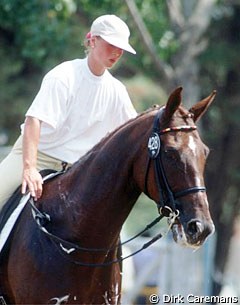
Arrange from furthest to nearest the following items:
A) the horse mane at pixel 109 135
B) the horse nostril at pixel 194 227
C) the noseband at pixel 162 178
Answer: the horse mane at pixel 109 135, the noseband at pixel 162 178, the horse nostril at pixel 194 227

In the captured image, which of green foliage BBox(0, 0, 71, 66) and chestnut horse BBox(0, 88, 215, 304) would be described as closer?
chestnut horse BBox(0, 88, 215, 304)

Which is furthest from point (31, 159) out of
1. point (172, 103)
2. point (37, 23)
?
point (37, 23)

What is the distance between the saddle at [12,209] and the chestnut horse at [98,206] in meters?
0.06

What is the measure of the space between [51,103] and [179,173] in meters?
1.16

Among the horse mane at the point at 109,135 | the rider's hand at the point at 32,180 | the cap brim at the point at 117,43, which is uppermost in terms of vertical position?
the cap brim at the point at 117,43

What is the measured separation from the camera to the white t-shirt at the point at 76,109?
8406 mm

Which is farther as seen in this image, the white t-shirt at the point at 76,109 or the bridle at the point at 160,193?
the white t-shirt at the point at 76,109

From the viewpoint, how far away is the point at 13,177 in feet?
28.7

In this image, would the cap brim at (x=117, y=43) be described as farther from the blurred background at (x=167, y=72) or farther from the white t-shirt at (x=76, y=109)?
the blurred background at (x=167, y=72)

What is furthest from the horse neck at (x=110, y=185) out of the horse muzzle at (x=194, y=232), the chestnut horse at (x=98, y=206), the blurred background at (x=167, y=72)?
the blurred background at (x=167, y=72)

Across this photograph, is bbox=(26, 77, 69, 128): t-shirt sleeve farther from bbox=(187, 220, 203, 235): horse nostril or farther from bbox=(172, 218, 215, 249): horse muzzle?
bbox=(187, 220, 203, 235): horse nostril

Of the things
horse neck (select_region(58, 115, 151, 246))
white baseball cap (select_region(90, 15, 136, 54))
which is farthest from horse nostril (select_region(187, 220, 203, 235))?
white baseball cap (select_region(90, 15, 136, 54))

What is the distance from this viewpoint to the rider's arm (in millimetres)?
8242

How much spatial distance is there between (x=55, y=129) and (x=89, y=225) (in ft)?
2.48
